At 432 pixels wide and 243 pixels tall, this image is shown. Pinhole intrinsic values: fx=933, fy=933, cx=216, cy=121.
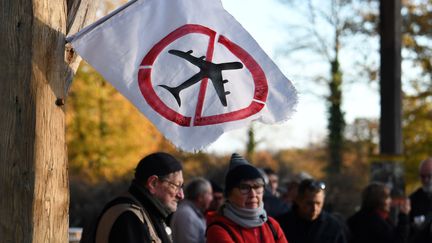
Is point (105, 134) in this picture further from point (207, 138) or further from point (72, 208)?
point (207, 138)

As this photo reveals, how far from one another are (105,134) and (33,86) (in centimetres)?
2638

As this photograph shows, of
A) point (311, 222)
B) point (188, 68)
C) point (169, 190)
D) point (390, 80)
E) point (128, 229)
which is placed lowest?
point (311, 222)

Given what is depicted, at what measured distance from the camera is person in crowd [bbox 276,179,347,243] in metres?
7.60

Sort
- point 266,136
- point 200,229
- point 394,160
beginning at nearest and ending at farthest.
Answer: point 200,229 < point 394,160 < point 266,136

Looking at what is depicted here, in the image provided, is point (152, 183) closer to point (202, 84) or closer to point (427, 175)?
point (202, 84)

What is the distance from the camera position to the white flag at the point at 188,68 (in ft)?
15.3

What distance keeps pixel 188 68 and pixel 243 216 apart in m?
1.75

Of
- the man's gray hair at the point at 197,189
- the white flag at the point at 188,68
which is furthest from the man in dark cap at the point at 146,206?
the man's gray hair at the point at 197,189

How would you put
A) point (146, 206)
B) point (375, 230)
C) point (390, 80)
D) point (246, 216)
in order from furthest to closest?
point (390, 80), point (375, 230), point (246, 216), point (146, 206)

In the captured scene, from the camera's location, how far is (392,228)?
9.32 metres

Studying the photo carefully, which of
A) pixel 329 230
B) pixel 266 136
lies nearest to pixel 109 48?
pixel 329 230

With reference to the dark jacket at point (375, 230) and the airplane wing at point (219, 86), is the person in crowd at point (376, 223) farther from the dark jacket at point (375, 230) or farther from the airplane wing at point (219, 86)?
the airplane wing at point (219, 86)

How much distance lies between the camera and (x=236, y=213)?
6.27 metres

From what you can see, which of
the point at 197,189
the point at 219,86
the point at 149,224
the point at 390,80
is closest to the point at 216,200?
the point at 197,189
